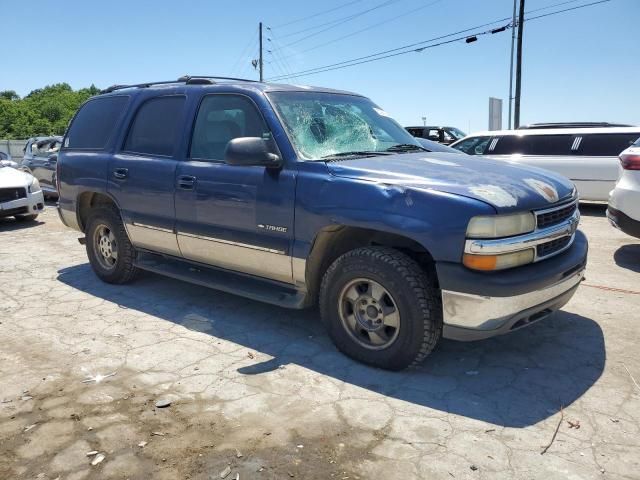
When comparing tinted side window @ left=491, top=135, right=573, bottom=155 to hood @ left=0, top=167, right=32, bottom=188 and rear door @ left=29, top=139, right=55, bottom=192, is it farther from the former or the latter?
rear door @ left=29, top=139, right=55, bottom=192

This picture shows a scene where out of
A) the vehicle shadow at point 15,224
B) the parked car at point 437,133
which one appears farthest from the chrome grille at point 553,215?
the parked car at point 437,133

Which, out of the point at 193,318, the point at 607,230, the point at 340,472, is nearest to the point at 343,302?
the point at 340,472

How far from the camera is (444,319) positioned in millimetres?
3162

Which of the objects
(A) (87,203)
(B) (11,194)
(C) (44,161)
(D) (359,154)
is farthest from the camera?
(C) (44,161)

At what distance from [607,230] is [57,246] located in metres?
8.33

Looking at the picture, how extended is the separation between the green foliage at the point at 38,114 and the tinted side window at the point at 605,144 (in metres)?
55.0

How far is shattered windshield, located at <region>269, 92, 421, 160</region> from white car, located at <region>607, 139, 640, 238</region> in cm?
293

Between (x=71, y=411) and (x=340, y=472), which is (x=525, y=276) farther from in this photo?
(x=71, y=411)

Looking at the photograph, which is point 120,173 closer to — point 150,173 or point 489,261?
point 150,173

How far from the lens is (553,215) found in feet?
11.2

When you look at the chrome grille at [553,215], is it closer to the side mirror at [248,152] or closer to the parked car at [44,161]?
the side mirror at [248,152]

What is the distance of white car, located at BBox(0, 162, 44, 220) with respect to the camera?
8.99 meters

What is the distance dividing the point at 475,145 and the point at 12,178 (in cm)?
895

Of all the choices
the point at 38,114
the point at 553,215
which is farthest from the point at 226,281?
the point at 38,114
